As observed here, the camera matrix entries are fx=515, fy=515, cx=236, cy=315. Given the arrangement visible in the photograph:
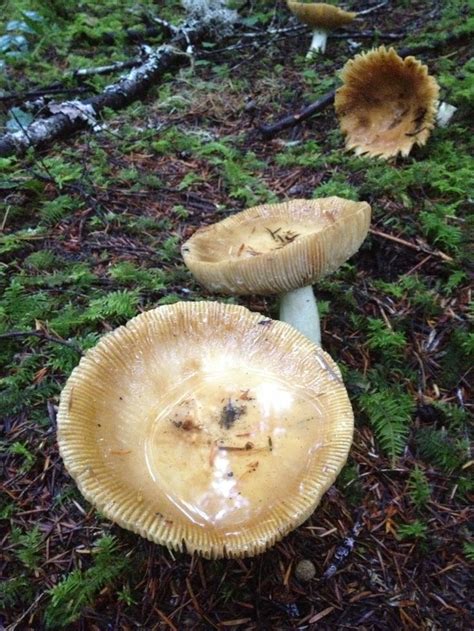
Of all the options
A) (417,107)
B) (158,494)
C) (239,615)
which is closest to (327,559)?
(239,615)

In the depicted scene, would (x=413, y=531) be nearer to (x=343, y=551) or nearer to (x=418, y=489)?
(x=418, y=489)

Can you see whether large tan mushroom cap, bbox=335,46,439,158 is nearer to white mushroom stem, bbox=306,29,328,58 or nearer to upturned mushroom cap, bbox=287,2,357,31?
upturned mushroom cap, bbox=287,2,357,31

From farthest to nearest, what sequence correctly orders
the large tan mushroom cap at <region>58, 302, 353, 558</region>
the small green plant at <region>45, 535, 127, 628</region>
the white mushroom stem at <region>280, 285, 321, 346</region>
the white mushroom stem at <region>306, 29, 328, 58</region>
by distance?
1. the white mushroom stem at <region>306, 29, 328, 58</region>
2. the white mushroom stem at <region>280, 285, 321, 346</region>
3. the small green plant at <region>45, 535, 127, 628</region>
4. the large tan mushroom cap at <region>58, 302, 353, 558</region>

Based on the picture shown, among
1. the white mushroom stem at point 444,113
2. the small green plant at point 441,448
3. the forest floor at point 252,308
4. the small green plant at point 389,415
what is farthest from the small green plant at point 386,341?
the white mushroom stem at point 444,113

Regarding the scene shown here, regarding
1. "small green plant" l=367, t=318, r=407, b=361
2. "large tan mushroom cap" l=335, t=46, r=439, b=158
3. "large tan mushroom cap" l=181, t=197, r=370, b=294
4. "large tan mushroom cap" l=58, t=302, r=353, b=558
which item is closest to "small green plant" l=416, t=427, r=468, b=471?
"small green plant" l=367, t=318, r=407, b=361

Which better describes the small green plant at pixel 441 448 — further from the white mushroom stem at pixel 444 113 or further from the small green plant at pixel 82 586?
the white mushroom stem at pixel 444 113
